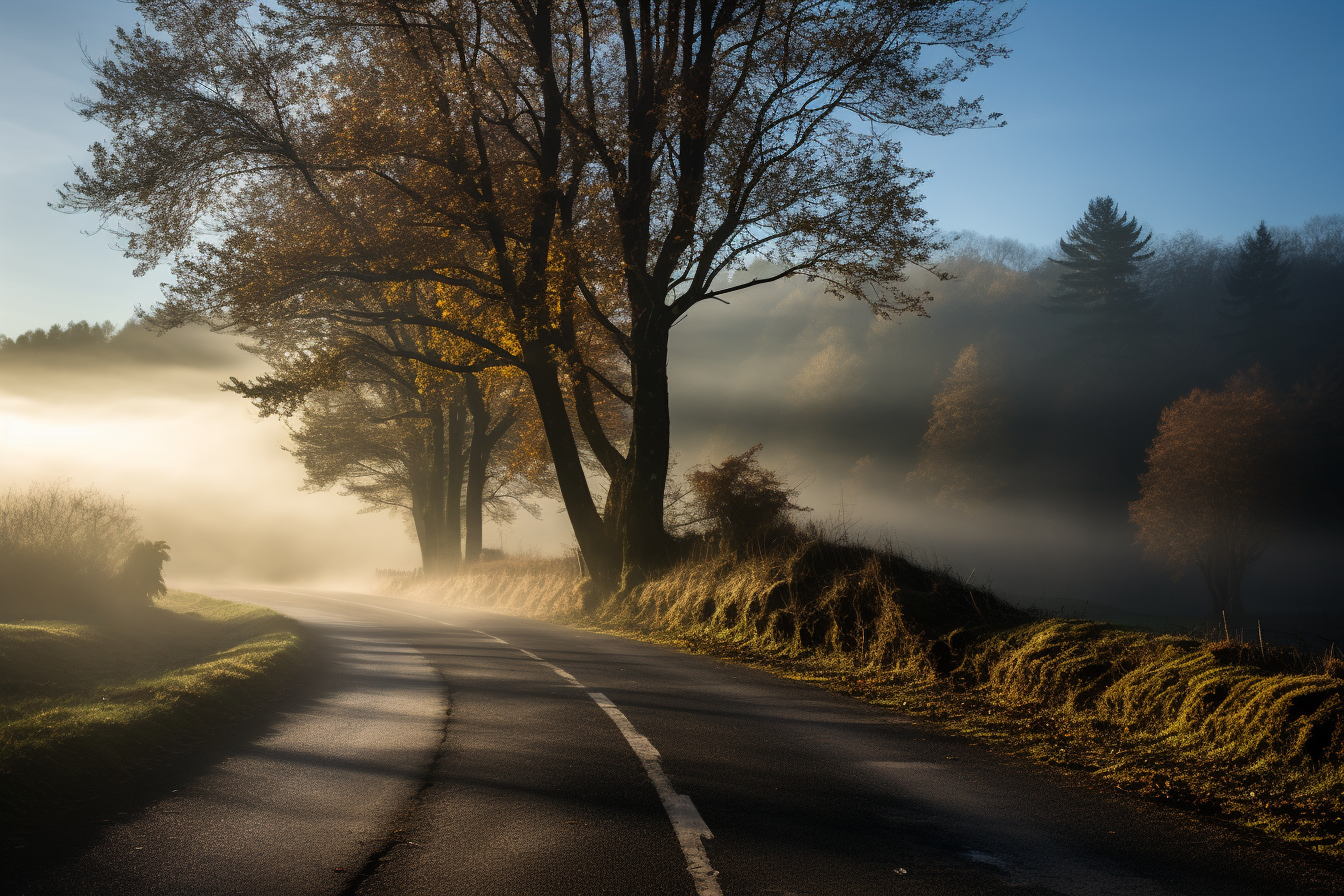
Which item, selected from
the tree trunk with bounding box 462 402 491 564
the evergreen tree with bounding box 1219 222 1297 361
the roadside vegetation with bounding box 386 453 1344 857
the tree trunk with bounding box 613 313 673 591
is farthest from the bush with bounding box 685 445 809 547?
the evergreen tree with bounding box 1219 222 1297 361

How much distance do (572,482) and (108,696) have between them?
41.7 ft

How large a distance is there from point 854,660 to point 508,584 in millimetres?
17148

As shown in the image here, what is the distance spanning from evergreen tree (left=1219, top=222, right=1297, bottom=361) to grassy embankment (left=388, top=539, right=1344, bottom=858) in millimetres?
61516

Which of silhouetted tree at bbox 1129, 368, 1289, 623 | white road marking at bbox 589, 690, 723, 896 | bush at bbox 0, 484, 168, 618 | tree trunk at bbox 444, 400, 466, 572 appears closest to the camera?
white road marking at bbox 589, 690, 723, 896

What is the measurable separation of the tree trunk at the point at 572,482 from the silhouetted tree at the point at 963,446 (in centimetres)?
4621

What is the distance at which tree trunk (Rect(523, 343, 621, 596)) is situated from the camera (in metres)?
19.5

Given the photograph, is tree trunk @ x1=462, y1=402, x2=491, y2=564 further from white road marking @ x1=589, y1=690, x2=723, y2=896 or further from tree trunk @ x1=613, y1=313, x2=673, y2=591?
white road marking @ x1=589, y1=690, x2=723, y2=896

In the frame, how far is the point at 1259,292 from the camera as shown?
63.7 m

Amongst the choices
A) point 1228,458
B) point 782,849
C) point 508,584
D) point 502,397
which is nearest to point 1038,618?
point 782,849

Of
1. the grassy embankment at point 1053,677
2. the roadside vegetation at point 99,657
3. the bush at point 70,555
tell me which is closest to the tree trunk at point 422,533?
the roadside vegetation at point 99,657

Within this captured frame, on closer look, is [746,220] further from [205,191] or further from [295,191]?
[205,191]

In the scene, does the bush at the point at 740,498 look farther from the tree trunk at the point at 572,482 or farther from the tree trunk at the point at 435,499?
the tree trunk at the point at 435,499

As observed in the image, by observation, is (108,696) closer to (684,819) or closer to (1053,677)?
(684,819)

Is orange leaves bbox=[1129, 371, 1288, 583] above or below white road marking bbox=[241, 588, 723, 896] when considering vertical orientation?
above
